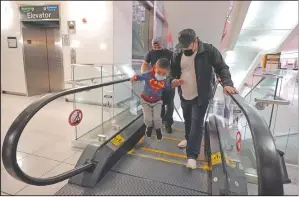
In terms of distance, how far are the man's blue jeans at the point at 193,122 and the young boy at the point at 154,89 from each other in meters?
0.27

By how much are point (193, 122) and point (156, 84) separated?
540 mm

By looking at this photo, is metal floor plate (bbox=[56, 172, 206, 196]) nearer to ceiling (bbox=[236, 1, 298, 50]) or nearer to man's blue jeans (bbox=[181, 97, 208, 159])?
man's blue jeans (bbox=[181, 97, 208, 159])

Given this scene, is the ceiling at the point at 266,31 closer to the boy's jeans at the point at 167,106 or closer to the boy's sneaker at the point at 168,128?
the boy's jeans at the point at 167,106

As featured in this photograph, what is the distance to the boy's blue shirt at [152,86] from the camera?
1.92 metres

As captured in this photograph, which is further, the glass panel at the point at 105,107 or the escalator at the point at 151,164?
the glass panel at the point at 105,107

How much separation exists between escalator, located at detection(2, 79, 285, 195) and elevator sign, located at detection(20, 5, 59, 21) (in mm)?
3959

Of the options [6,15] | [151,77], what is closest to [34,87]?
[6,15]

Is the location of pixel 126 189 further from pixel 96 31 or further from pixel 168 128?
pixel 96 31

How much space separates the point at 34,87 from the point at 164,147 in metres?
5.15

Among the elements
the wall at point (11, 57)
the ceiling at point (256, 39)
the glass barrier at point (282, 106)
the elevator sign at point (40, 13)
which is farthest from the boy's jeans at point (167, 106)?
the wall at point (11, 57)

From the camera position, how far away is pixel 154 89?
198 centimetres

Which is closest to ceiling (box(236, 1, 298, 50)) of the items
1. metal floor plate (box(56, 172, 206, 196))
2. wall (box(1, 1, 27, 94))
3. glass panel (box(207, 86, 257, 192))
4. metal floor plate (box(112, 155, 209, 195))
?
glass panel (box(207, 86, 257, 192))

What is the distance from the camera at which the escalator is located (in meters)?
1.45

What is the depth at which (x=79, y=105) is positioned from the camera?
306 cm
